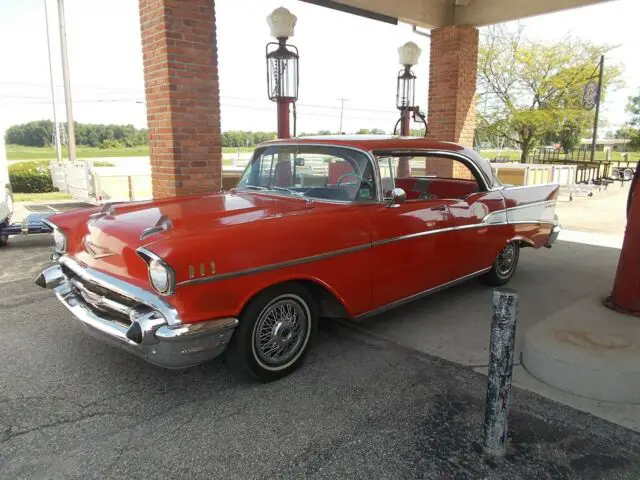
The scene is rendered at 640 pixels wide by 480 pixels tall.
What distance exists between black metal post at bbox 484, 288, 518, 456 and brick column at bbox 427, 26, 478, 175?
7452 mm

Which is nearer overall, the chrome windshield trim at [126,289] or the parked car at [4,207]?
the chrome windshield trim at [126,289]

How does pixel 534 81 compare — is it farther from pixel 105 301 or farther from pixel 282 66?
pixel 105 301

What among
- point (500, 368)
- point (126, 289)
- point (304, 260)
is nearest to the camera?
point (500, 368)

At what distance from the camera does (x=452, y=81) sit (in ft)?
30.5

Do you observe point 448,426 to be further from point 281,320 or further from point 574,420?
point 281,320

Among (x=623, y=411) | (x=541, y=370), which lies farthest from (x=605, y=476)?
(x=541, y=370)

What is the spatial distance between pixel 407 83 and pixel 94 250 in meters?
7.39

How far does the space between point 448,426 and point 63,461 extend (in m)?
2.02

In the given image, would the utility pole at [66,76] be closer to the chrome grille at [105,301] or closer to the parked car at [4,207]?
the parked car at [4,207]

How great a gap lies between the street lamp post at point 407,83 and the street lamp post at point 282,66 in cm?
264

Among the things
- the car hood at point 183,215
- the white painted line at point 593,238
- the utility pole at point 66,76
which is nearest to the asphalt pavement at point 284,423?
the car hood at point 183,215

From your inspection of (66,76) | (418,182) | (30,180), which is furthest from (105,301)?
(66,76)

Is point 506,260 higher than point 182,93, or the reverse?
point 182,93

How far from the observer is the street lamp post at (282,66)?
6844 mm
